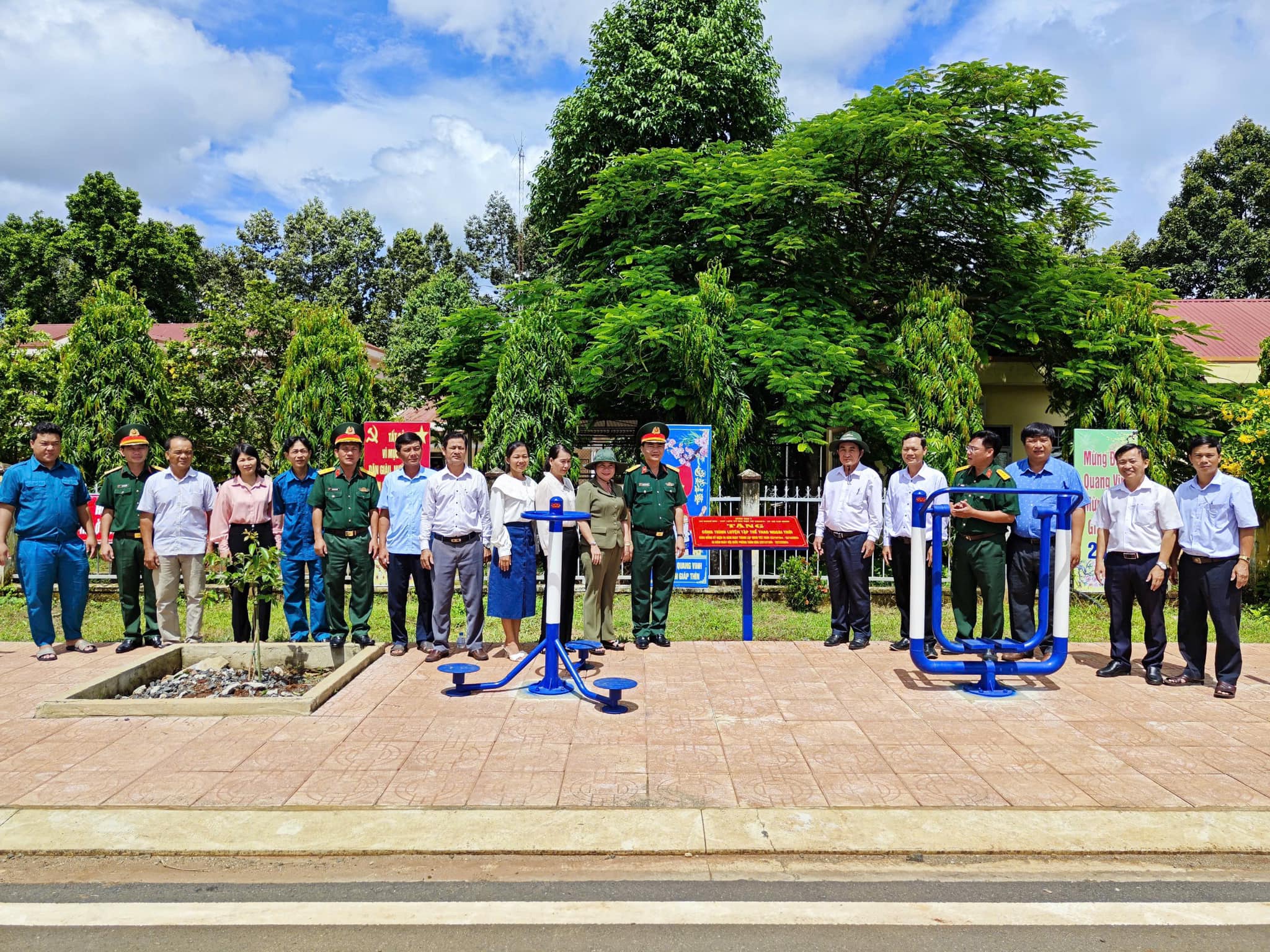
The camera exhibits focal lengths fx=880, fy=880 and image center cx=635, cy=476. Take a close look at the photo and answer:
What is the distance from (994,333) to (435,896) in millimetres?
13105

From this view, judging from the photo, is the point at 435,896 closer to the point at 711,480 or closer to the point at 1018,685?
the point at 1018,685

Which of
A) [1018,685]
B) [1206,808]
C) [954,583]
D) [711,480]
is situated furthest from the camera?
[711,480]

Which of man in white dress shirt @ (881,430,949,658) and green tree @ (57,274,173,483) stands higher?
green tree @ (57,274,173,483)

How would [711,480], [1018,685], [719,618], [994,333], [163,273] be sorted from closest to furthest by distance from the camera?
[1018,685]
[719,618]
[711,480]
[994,333]
[163,273]

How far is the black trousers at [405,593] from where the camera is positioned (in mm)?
7352

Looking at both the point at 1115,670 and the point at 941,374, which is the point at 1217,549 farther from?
the point at 941,374

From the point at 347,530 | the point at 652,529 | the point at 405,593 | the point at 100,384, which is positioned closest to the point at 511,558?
the point at 405,593

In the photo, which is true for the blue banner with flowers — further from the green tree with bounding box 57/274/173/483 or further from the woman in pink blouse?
the green tree with bounding box 57/274/173/483

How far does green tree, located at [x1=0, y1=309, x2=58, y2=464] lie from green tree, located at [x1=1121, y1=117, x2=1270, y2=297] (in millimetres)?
30886

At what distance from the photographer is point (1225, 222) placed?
97.3ft

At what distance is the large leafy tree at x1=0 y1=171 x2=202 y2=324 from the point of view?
33719mm

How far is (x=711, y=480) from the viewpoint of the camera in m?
11.5

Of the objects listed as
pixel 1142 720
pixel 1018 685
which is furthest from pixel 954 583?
pixel 1142 720

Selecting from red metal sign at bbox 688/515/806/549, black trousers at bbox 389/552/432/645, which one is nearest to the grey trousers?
black trousers at bbox 389/552/432/645
